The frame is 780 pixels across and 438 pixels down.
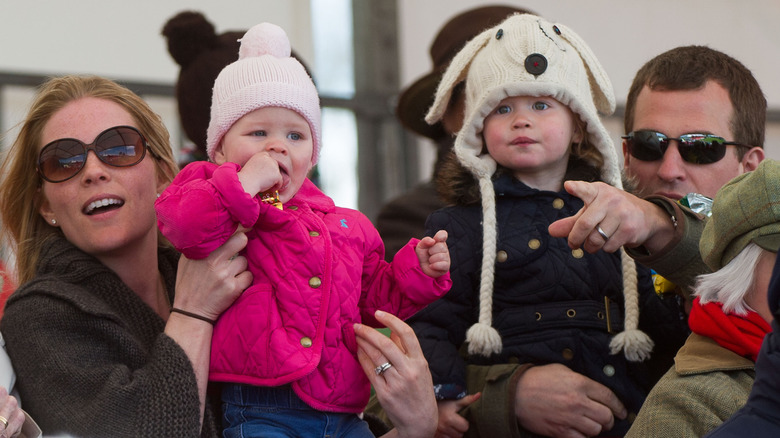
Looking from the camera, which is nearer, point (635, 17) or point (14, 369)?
point (14, 369)

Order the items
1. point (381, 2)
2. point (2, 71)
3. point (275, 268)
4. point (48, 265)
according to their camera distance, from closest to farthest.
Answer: point (275, 268) → point (48, 265) → point (2, 71) → point (381, 2)

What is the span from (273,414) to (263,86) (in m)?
0.81

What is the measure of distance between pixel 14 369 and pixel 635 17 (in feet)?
24.3

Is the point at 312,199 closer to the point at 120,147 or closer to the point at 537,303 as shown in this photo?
the point at 120,147

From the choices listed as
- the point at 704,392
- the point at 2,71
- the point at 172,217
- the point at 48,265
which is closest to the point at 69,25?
the point at 2,71

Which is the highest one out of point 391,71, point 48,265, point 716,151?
point 716,151

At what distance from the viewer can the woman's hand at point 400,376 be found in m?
2.32

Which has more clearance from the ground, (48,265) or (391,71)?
(48,265)

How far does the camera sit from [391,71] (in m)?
8.03

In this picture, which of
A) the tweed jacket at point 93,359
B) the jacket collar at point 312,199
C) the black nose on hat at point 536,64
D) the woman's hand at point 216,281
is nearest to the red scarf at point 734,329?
the black nose on hat at point 536,64

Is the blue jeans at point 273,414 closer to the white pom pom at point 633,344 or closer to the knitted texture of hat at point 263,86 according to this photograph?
the knitted texture of hat at point 263,86

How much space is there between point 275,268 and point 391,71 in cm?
591

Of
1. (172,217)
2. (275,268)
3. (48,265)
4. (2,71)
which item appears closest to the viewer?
(172,217)

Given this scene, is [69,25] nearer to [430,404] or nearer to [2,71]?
[2,71]
